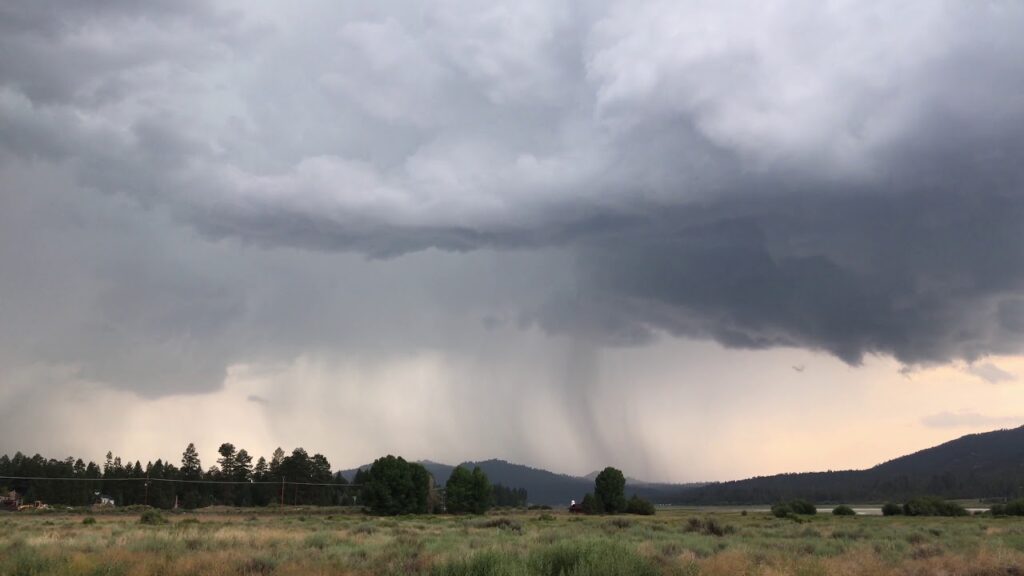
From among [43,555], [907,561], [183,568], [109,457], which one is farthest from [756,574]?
[109,457]

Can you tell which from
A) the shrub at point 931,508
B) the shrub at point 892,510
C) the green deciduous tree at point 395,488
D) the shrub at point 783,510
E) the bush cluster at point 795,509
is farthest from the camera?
the green deciduous tree at point 395,488

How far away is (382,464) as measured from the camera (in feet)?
342

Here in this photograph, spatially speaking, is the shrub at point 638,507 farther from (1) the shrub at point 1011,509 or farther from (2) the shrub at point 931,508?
(1) the shrub at point 1011,509

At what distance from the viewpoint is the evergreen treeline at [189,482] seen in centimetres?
13188

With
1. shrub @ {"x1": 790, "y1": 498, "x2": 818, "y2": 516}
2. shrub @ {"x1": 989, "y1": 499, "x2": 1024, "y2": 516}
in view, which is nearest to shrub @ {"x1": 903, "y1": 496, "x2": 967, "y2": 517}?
shrub @ {"x1": 989, "y1": 499, "x2": 1024, "y2": 516}

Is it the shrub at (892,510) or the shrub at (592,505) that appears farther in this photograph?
the shrub at (592,505)

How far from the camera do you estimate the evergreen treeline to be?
132m

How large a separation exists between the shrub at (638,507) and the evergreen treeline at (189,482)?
171ft

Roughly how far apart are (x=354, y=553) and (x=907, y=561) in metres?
17.2

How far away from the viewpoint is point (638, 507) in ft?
347

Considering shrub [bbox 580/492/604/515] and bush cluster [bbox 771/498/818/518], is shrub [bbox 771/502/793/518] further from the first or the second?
shrub [bbox 580/492/604/515]

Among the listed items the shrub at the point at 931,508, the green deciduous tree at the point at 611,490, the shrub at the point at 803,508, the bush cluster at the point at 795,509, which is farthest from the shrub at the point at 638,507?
the shrub at the point at 931,508

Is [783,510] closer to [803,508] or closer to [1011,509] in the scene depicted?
[803,508]

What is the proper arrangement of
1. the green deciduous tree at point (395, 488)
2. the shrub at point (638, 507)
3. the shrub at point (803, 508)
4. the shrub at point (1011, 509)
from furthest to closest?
the shrub at point (638, 507) < the green deciduous tree at point (395, 488) < the shrub at point (803, 508) < the shrub at point (1011, 509)
